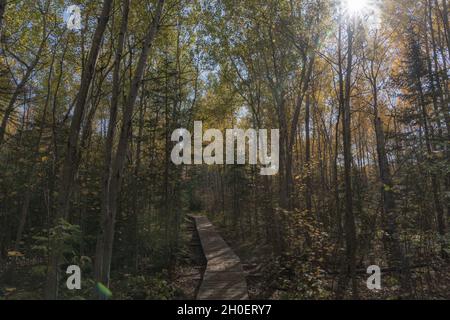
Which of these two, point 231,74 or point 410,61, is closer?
point 410,61

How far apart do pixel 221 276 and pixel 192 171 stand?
18.6 ft

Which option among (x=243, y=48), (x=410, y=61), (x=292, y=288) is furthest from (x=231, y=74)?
(x=292, y=288)

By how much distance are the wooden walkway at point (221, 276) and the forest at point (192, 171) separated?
0.38 meters

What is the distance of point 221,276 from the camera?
845 centimetres

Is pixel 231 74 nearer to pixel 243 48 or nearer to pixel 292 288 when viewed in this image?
pixel 243 48

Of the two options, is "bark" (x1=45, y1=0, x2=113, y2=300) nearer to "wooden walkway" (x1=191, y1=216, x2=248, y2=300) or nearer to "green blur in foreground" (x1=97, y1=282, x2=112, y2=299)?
"green blur in foreground" (x1=97, y1=282, x2=112, y2=299)

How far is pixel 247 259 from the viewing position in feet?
37.8

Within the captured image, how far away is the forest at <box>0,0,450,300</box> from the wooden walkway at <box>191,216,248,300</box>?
1.24 ft

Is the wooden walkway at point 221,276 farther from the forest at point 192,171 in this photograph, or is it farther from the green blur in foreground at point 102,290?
the green blur in foreground at point 102,290

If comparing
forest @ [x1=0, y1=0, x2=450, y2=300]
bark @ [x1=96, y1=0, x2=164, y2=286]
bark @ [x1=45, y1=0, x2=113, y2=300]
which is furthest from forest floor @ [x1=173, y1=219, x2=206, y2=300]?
Result: bark @ [x1=45, y1=0, x2=113, y2=300]

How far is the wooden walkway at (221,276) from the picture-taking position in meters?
6.97

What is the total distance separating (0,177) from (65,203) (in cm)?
835

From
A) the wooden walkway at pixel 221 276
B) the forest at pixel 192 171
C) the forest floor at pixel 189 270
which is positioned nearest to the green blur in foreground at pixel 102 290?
the forest at pixel 192 171

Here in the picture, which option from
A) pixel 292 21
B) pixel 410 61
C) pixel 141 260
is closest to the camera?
pixel 292 21
